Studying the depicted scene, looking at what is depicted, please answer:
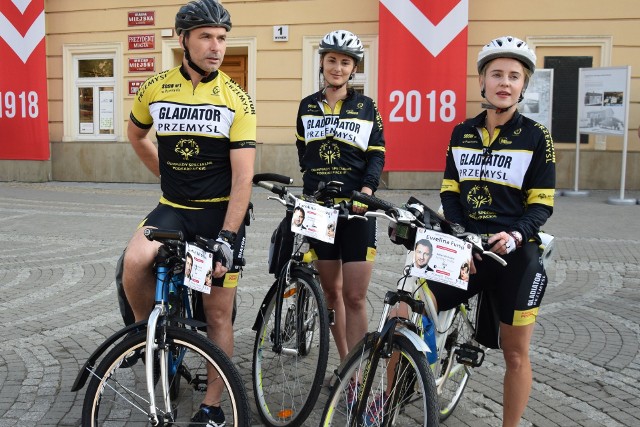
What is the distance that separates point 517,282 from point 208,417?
56.0 inches

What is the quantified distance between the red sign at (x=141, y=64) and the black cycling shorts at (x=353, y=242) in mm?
12820

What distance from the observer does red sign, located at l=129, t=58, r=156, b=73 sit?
15797mm

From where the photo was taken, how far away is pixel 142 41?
15.8 meters

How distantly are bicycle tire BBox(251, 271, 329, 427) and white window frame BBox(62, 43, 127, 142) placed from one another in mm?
13329

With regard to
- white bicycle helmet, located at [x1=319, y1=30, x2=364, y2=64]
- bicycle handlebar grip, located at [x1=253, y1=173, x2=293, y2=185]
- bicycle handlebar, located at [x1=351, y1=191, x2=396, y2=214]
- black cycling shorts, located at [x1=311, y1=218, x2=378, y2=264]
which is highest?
white bicycle helmet, located at [x1=319, y1=30, x2=364, y2=64]

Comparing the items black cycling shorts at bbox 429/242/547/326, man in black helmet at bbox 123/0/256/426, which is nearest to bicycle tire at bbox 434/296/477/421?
black cycling shorts at bbox 429/242/547/326

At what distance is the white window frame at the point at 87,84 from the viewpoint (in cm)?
1620

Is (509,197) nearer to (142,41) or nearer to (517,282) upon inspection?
(517,282)

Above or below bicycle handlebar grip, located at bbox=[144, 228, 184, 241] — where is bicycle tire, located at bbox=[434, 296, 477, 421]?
below

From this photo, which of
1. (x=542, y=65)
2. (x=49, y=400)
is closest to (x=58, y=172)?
(x=542, y=65)

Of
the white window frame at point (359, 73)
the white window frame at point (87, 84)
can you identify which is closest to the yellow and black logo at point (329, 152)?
the white window frame at point (359, 73)

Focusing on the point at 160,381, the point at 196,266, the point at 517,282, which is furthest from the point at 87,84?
the point at 517,282

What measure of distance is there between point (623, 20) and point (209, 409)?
512 inches

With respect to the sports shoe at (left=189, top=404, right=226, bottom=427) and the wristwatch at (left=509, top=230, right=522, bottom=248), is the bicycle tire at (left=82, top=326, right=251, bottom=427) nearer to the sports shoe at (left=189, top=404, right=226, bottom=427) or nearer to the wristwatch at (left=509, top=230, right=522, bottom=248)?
the sports shoe at (left=189, top=404, right=226, bottom=427)
